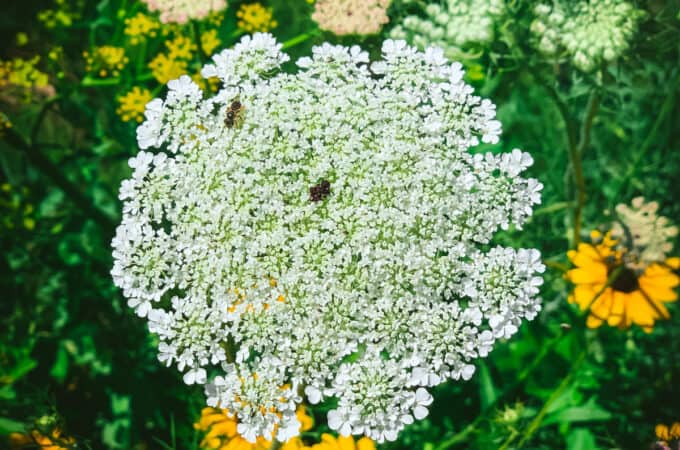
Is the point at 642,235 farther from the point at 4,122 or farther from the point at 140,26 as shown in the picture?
the point at 4,122

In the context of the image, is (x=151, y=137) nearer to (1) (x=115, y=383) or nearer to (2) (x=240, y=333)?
(2) (x=240, y=333)

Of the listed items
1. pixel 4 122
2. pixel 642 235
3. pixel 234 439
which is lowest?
pixel 234 439

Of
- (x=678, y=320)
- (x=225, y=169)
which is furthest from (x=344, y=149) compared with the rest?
(x=678, y=320)

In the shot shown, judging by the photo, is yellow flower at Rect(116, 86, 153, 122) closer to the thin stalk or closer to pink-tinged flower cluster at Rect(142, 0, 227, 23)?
pink-tinged flower cluster at Rect(142, 0, 227, 23)

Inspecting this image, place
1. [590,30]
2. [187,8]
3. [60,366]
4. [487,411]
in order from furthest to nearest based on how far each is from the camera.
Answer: [60,366], [487,411], [187,8], [590,30]

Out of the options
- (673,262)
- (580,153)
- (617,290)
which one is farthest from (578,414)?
(580,153)

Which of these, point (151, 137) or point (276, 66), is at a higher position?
point (276, 66)

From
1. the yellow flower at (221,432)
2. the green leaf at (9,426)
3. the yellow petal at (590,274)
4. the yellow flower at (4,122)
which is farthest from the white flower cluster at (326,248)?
the green leaf at (9,426)
